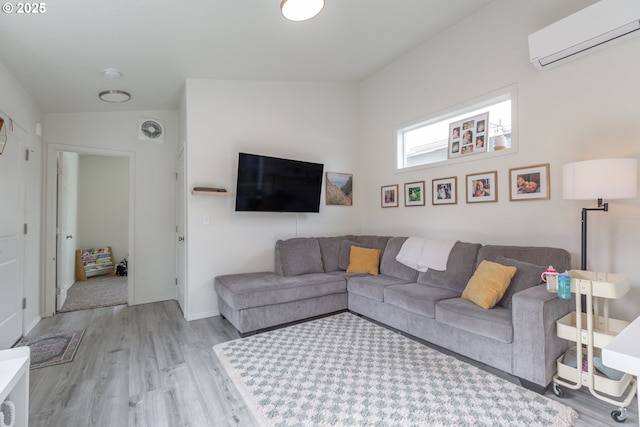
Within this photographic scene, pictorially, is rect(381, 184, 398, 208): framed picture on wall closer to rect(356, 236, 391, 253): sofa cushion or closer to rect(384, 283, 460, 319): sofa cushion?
rect(356, 236, 391, 253): sofa cushion

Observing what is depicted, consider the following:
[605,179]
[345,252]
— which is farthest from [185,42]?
[605,179]

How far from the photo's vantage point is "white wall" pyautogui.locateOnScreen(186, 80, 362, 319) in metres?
3.53

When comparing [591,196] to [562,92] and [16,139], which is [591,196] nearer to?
[562,92]

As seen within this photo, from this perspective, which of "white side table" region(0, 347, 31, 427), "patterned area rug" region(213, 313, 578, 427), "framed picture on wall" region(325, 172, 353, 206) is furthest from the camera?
"framed picture on wall" region(325, 172, 353, 206)

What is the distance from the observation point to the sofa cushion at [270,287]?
296 centimetres

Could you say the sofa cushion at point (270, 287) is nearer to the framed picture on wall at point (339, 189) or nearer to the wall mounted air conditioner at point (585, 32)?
the framed picture on wall at point (339, 189)

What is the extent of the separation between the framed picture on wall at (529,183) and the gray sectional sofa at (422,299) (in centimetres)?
50

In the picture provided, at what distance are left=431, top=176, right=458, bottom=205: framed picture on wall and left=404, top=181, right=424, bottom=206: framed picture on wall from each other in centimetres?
16

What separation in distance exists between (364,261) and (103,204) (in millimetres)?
5671

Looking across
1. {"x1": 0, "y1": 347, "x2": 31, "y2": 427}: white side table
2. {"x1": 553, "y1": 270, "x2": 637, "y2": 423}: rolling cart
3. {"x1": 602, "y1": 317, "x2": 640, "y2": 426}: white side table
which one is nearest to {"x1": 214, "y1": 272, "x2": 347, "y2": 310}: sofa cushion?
{"x1": 0, "y1": 347, "x2": 31, "y2": 427}: white side table

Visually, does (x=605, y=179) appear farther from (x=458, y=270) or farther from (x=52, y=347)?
(x=52, y=347)

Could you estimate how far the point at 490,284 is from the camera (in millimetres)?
2373

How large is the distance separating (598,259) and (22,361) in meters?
3.66

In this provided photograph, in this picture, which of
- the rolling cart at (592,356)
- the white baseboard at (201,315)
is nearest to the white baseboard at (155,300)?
the white baseboard at (201,315)
